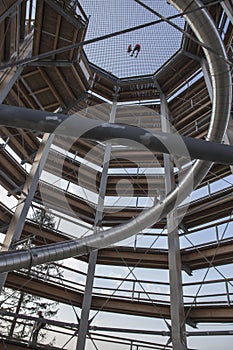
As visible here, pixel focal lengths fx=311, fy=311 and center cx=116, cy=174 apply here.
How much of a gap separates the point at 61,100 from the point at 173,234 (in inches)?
248

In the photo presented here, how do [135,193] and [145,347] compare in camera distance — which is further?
[135,193]

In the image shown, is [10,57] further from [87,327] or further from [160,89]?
[87,327]

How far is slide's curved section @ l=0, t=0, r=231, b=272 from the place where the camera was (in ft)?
21.7

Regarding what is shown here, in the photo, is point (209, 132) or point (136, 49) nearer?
point (209, 132)

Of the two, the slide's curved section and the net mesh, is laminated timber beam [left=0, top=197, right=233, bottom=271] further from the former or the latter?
the net mesh

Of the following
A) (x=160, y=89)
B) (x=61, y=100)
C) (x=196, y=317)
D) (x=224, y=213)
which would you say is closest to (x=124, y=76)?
(x=160, y=89)

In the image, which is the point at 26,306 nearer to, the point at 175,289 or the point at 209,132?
the point at 175,289

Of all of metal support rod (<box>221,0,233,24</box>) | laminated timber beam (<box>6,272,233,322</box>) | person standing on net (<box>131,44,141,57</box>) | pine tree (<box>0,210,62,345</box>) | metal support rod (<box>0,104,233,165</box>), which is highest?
person standing on net (<box>131,44,141,57</box>)

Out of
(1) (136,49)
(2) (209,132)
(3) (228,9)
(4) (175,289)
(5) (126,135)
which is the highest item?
(1) (136,49)

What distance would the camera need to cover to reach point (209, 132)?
270 inches

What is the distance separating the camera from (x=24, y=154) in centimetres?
1193

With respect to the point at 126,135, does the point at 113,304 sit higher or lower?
higher

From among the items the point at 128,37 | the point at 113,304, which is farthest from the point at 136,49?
the point at 113,304

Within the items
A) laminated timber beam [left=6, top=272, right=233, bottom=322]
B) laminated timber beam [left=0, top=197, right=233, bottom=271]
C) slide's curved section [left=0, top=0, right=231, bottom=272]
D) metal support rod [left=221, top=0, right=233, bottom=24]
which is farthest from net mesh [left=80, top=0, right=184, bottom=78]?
laminated timber beam [left=6, top=272, right=233, bottom=322]
